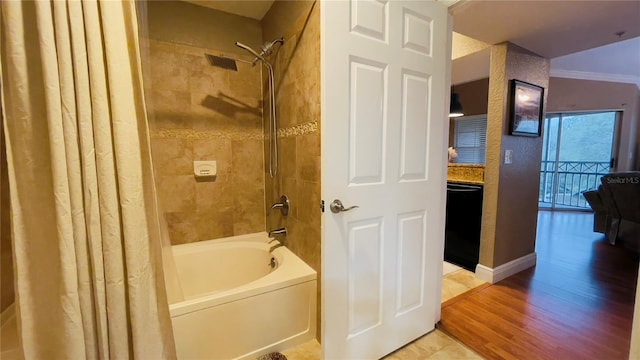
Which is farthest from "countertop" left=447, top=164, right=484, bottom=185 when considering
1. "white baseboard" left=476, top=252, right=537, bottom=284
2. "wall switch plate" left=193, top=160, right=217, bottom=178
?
"wall switch plate" left=193, top=160, right=217, bottom=178

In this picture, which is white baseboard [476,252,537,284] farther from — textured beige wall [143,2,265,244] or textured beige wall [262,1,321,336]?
textured beige wall [143,2,265,244]

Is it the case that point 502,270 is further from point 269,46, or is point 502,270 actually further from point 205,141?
point 205,141

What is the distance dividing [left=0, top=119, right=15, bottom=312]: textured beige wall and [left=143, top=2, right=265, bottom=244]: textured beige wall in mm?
1004

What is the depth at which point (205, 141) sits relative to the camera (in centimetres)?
Result: 220

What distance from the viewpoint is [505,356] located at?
157cm

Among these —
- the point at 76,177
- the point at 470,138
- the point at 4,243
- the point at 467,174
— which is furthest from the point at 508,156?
the point at 4,243

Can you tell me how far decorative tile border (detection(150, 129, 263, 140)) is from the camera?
81.3 inches

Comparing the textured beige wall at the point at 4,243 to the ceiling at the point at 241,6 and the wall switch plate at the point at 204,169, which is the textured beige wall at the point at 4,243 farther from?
the ceiling at the point at 241,6

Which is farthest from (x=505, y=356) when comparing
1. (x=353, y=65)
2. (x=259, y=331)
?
(x=353, y=65)

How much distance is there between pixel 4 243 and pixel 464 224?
125 inches

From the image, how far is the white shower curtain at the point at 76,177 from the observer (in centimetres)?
81

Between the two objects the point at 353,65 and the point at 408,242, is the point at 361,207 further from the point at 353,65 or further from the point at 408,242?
the point at 353,65

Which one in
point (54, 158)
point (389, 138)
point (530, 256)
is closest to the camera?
point (54, 158)

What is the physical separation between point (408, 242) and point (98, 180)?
1.48m
